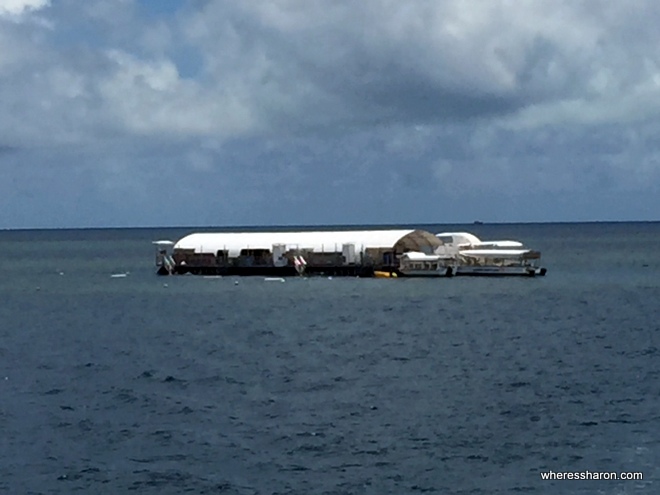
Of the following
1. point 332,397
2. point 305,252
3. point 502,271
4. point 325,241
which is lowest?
point 332,397

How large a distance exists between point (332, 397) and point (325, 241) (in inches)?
2887

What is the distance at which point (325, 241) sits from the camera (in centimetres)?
12462

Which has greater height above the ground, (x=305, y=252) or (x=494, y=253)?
(x=305, y=252)

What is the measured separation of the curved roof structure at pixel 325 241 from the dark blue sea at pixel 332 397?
21.5 m

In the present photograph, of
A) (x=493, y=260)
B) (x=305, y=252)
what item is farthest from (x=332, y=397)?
(x=493, y=260)

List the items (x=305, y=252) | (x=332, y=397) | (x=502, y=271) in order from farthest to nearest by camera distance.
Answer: (x=502, y=271) < (x=305, y=252) < (x=332, y=397)

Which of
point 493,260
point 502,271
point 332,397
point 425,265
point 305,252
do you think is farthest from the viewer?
point 502,271

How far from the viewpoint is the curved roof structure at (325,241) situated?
121938 millimetres

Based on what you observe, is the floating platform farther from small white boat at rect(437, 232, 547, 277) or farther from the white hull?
the white hull

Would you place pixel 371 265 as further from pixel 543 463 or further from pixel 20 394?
pixel 543 463

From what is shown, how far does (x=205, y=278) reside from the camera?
130 meters

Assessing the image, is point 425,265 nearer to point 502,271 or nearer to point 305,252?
point 502,271

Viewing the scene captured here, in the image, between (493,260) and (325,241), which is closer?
(493,260)

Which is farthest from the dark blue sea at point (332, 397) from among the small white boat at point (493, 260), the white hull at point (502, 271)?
the white hull at point (502, 271)
